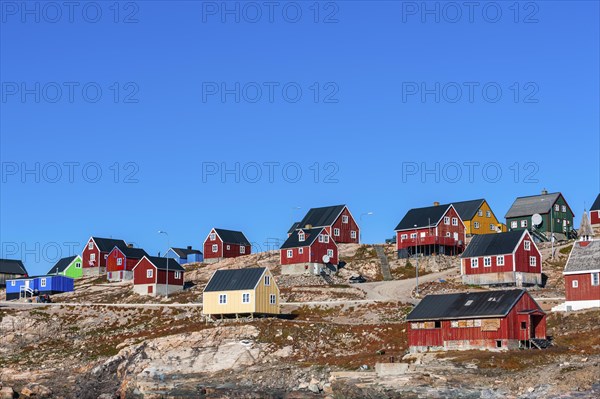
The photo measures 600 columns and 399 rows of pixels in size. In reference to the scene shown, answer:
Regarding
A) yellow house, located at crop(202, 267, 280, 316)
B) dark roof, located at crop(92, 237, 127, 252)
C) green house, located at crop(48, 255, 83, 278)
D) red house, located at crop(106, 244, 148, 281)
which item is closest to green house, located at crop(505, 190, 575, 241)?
yellow house, located at crop(202, 267, 280, 316)

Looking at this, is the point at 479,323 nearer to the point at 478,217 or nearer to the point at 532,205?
the point at 478,217

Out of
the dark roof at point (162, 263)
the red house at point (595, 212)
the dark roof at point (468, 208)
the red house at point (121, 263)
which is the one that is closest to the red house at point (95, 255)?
the red house at point (121, 263)

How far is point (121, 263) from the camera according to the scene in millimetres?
148625

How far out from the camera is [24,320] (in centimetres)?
10481

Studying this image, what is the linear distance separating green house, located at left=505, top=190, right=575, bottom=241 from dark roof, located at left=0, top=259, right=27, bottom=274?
302 feet

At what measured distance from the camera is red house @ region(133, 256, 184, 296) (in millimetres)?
125375

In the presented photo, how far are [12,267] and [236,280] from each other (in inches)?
3472

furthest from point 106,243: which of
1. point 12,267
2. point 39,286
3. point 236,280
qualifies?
point 236,280

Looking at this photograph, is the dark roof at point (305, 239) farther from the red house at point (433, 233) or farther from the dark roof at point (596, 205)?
the dark roof at point (596, 205)

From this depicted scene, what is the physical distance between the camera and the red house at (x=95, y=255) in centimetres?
16100

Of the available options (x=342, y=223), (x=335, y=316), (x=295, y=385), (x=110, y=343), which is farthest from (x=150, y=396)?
(x=342, y=223)

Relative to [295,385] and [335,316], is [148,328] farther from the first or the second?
[295,385]

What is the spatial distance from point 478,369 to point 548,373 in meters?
5.58

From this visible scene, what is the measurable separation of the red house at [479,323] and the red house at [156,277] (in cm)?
5514
